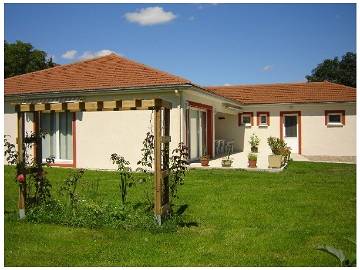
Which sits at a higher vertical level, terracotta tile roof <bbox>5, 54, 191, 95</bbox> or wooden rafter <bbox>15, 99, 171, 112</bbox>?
terracotta tile roof <bbox>5, 54, 191, 95</bbox>

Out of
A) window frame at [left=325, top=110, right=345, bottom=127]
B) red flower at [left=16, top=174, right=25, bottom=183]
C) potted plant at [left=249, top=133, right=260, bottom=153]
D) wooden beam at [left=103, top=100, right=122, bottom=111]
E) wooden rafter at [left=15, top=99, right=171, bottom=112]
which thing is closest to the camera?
wooden rafter at [left=15, top=99, right=171, bottom=112]

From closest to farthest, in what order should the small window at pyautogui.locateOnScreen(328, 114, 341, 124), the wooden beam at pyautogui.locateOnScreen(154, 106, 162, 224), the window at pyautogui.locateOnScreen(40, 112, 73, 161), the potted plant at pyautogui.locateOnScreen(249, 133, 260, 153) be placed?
the wooden beam at pyautogui.locateOnScreen(154, 106, 162, 224) < the window at pyautogui.locateOnScreen(40, 112, 73, 161) < the small window at pyautogui.locateOnScreen(328, 114, 341, 124) < the potted plant at pyautogui.locateOnScreen(249, 133, 260, 153)

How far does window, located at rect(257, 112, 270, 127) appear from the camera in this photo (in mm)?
23562

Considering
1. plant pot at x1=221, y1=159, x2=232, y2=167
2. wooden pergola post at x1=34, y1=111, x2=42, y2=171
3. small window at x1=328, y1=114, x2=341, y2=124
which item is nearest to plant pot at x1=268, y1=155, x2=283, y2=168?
plant pot at x1=221, y1=159, x2=232, y2=167

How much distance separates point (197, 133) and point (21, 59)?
25901 mm

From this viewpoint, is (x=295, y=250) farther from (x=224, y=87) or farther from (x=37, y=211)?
(x=224, y=87)

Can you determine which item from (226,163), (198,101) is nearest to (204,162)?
(226,163)

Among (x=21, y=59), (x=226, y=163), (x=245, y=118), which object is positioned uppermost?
(x=21, y=59)

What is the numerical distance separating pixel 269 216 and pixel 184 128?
755 cm

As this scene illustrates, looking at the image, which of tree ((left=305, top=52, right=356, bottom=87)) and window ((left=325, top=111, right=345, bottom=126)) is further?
tree ((left=305, top=52, right=356, bottom=87))

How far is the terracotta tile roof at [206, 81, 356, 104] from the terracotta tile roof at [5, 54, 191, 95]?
6.48 metres

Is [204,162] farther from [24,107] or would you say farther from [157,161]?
[24,107]

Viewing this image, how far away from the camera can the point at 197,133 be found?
17516 millimetres

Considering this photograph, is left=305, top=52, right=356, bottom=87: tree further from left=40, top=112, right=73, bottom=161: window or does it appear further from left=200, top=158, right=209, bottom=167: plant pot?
left=40, top=112, right=73, bottom=161: window
